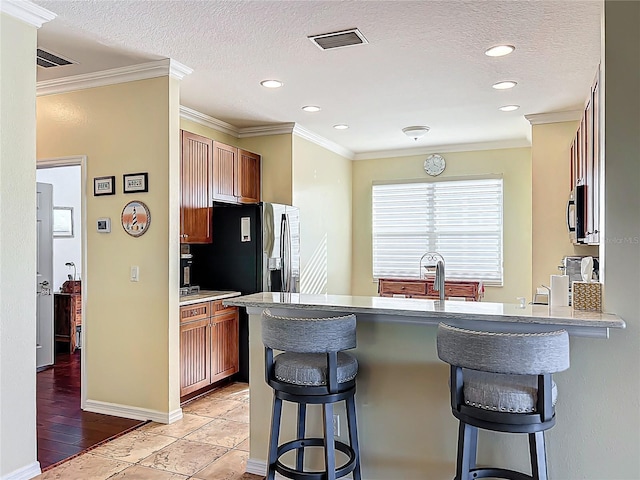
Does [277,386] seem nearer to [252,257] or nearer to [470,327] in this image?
[470,327]

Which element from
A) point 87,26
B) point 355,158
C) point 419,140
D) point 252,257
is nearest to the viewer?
point 87,26

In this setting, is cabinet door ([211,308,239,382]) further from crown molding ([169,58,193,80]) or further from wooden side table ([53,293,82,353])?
wooden side table ([53,293,82,353])

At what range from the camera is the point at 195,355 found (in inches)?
160

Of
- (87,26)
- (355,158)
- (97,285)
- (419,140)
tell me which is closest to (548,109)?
(419,140)

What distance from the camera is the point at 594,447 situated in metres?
2.14

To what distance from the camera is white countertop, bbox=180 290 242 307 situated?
395 cm

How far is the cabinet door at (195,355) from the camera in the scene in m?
3.92

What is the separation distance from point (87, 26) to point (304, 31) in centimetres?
128

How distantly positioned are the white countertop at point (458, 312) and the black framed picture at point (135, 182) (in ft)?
4.62

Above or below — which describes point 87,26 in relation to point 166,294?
above

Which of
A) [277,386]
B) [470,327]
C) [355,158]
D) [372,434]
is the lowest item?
[372,434]

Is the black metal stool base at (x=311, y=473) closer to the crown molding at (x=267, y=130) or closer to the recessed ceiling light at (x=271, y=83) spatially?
the recessed ceiling light at (x=271, y=83)

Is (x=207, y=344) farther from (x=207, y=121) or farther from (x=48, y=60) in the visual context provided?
(x=48, y=60)

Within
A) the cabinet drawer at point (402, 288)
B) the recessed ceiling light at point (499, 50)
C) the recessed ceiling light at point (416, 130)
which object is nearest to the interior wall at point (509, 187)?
the cabinet drawer at point (402, 288)
